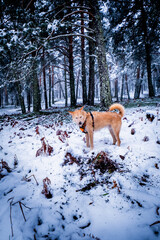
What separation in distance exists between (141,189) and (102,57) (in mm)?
6321

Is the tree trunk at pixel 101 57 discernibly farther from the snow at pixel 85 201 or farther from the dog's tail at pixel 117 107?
the snow at pixel 85 201

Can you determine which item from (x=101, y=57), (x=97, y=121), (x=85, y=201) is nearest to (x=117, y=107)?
(x=97, y=121)

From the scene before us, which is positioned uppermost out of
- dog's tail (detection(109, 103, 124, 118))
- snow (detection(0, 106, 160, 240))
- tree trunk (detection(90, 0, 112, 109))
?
tree trunk (detection(90, 0, 112, 109))

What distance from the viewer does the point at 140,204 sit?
4.98ft

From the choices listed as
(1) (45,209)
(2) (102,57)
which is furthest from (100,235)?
(2) (102,57)

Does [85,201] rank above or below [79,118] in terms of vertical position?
below

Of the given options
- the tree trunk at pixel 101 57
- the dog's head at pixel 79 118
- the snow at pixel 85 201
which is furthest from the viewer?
the tree trunk at pixel 101 57

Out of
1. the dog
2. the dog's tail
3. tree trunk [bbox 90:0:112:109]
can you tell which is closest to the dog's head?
the dog

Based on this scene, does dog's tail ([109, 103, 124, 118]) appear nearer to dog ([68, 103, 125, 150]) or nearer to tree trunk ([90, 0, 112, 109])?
dog ([68, 103, 125, 150])

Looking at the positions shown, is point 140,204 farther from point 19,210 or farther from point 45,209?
point 19,210

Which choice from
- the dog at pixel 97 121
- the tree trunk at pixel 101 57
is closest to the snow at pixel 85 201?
the dog at pixel 97 121

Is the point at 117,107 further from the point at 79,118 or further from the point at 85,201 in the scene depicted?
the point at 85,201

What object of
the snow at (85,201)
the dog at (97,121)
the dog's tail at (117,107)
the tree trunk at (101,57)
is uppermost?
the tree trunk at (101,57)

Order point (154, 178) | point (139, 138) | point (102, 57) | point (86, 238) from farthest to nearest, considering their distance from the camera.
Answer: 1. point (102, 57)
2. point (139, 138)
3. point (154, 178)
4. point (86, 238)
